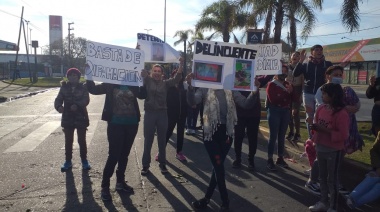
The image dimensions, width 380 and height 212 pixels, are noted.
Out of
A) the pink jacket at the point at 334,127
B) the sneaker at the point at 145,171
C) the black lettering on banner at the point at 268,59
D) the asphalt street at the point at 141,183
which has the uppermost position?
the black lettering on banner at the point at 268,59

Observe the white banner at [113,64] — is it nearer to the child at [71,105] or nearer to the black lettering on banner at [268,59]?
the child at [71,105]

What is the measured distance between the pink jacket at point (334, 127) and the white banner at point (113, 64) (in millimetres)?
2657

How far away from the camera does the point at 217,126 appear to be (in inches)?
191

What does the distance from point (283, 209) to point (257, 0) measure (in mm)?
11349

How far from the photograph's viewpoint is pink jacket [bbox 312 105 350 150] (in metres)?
4.67

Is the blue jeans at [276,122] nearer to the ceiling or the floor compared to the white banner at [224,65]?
nearer to the floor

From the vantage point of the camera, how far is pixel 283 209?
16.6 ft

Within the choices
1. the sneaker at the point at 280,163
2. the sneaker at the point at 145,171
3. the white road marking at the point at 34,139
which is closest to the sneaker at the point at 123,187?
the sneaker at the point at 145,171

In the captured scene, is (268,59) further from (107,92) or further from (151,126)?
(107,92)

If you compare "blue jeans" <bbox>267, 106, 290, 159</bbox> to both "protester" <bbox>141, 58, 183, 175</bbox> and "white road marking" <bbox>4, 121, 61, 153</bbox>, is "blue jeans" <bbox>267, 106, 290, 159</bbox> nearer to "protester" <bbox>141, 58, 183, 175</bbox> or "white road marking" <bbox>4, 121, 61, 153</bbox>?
"protester" <bbox>141, 58, 183, 175</bbox>

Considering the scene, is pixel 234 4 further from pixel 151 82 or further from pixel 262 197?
pixel 262 197

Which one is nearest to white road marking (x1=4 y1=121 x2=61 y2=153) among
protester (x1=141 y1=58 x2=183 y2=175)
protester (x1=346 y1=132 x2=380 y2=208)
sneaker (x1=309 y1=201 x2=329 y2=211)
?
protester (x1=141 y1=58 x2=183 y2=175)

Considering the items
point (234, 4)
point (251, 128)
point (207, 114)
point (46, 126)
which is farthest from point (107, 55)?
point (234, 4)

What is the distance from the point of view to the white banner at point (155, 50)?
715cm
